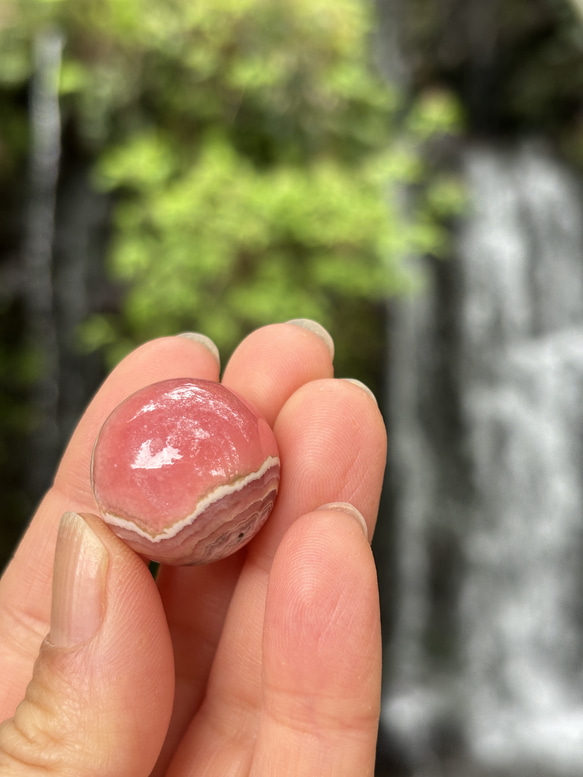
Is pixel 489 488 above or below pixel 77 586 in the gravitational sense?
below

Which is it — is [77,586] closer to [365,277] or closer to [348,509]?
[348,509]

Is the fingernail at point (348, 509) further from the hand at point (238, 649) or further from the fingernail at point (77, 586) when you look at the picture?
the fingernail at point (77, 586)

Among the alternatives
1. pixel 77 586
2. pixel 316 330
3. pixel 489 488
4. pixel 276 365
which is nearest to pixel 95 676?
pixel 77 586

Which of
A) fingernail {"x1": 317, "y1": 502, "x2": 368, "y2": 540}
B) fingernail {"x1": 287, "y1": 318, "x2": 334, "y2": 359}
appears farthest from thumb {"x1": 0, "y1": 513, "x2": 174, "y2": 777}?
fingernail {"x1": 287, "y1": 318, "x2": 334, "y2": 359}

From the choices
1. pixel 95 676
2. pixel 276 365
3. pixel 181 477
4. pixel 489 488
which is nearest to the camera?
pixel 95 676

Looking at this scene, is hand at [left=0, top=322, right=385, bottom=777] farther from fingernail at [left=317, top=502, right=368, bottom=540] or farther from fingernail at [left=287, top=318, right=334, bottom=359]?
fingernail at [left=287, top=318, right=334, bottom=359]

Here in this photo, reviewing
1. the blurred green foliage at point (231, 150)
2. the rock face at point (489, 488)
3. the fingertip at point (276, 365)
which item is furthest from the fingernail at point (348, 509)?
the rock face at point (489, 488)

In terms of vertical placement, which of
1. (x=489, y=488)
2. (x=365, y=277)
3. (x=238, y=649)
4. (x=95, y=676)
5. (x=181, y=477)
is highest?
(x=181, y=477)
